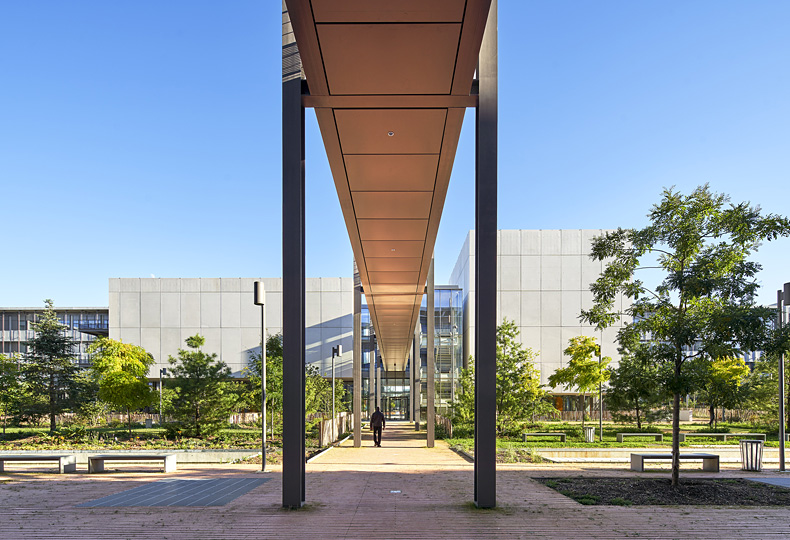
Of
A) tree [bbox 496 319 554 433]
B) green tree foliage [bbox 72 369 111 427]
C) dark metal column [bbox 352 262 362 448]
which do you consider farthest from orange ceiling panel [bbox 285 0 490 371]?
green tree foliage [bbox 72 369 111 427]

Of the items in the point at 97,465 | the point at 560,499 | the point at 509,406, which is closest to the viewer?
the point at 560,499

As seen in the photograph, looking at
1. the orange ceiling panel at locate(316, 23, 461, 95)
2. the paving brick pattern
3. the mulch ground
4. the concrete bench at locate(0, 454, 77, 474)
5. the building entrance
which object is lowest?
the building entrance

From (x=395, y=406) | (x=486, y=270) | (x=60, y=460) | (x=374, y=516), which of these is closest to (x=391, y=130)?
(x=486, y=270)

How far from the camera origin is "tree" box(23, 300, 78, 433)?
31516mm

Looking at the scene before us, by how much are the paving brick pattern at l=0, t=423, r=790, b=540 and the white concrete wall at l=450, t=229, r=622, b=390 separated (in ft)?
106

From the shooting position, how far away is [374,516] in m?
8.09

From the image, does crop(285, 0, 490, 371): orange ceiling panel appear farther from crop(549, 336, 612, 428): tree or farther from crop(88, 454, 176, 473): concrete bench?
crop(549, 336, 612, 428): tree

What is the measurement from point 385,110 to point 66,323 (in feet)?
226

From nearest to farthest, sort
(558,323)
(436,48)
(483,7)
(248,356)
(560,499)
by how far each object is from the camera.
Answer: (483,7)
(436,48)
(560,499)
(558,323)
(248,356)

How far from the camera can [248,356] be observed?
52.9 meters

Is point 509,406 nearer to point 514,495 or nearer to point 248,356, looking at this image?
point 514,495

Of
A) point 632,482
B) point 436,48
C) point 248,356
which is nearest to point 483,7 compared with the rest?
point 436,48

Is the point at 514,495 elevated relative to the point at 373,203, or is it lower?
lower

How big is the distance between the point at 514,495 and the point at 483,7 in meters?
7.51
